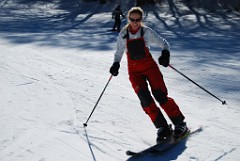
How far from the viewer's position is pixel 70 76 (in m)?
7.88

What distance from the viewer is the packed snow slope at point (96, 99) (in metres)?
4.30

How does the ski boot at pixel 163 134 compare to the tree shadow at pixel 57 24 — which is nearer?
the ski boot at pixel 163 134

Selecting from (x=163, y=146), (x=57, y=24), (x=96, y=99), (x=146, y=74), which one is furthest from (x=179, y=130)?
(x=57, y=24)

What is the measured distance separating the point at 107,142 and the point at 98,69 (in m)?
4.12

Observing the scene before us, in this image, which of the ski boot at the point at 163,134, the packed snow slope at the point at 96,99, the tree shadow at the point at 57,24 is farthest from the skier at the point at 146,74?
the tree shadow at the point at 57,24

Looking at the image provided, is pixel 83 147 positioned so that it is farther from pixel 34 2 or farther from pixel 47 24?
pixel 34 2

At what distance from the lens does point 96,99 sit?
6.30 metres

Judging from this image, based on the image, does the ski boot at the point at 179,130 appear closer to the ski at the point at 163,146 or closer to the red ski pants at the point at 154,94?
the ski at the point at 163,146

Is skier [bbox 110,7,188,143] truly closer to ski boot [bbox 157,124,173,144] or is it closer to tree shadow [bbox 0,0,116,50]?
ski boot [bbox 157,124,173,144]

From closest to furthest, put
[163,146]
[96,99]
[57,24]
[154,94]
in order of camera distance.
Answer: [163,146] → [154,94] → [96,99] → [57,24]


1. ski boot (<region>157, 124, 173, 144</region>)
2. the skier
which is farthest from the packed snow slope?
the skier

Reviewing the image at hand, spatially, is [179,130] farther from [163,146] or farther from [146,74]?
[146,74]

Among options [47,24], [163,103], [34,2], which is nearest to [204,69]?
[163,103]

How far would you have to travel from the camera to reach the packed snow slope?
4.30 metres
